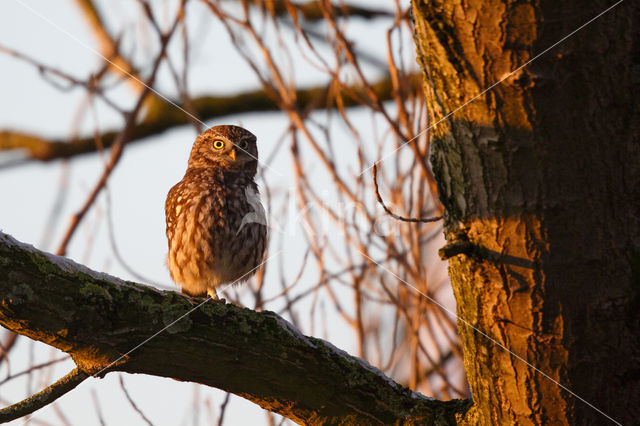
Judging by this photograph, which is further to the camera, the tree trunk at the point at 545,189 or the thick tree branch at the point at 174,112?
the thick tree branch at the point at 174,112

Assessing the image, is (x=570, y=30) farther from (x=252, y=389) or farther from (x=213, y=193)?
(x=213, y=193)

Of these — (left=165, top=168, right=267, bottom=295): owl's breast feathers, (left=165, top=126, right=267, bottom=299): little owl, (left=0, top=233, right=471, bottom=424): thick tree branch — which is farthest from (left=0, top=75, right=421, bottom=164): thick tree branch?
(left=0, top=233, right=471, bottom=424): thick tree branch

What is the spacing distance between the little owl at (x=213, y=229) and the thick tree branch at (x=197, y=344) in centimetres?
190

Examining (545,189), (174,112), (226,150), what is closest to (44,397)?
(545,189)

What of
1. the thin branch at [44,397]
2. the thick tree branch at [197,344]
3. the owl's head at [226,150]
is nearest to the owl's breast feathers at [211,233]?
the owl's head at [226,150]

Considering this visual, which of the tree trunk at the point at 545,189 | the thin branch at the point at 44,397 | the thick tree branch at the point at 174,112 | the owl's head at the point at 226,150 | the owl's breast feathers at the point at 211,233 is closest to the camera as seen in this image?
the tree trunk at the point at 545,189

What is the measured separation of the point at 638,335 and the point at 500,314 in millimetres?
456

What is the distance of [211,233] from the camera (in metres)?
4.43

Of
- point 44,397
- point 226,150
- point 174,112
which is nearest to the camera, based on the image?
point 44,397

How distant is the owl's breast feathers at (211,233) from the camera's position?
4.45m

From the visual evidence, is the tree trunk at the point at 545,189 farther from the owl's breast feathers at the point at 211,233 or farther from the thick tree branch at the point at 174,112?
the thick tree branch at the point at 174,112

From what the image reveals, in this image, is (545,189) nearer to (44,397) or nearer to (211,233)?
(44,397)

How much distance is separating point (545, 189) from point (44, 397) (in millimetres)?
1795

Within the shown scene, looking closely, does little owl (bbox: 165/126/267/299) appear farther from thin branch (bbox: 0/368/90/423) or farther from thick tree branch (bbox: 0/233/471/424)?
thin branch (bbox: 0/368/90/423)
